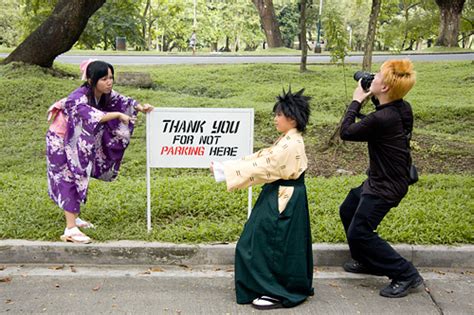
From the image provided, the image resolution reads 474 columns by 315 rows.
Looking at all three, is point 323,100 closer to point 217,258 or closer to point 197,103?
point 197,103

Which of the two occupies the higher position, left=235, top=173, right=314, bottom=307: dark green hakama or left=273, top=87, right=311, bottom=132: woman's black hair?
left=273, top=87, right=311, bottom=132: woman's black hair

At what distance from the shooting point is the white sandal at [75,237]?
5.09 metres

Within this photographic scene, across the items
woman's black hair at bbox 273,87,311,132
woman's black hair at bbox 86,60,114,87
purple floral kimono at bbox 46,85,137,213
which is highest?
woman's black hair at bbox 86,60,114,87

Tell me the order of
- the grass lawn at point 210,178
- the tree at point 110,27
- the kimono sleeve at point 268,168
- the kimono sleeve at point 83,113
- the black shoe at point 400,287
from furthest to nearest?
the tree at point 110,27 → the grass lawn at point 210,178 → the kimono sleeve at point 83,113 → the black shoe at point 400,287 → the kimono sleeve at point 268,168

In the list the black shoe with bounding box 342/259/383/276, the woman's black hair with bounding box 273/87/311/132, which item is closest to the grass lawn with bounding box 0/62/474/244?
the black shoe with bounding box 342/259/383/276

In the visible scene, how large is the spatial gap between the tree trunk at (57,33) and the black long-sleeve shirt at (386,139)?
10659mm

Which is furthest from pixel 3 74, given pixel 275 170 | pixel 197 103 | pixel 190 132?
pixel 275 170

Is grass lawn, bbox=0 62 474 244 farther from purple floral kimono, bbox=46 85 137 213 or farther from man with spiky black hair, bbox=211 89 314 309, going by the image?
man with spiky black hair, bbox=211 89 314 309

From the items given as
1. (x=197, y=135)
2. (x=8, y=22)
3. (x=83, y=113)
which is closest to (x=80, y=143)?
(x=83, y=113)

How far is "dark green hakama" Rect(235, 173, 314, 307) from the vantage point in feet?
13.6

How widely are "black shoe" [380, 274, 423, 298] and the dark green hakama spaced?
0.68m

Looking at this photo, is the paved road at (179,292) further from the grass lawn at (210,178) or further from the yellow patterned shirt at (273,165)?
the yellow patterned shirt at (273,165)

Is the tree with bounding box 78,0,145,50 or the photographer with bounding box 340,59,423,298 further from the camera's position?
the tree with bounding box 78,0,145,50

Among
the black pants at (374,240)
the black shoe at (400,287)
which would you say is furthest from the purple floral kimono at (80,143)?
the black shoe at (400,287)
